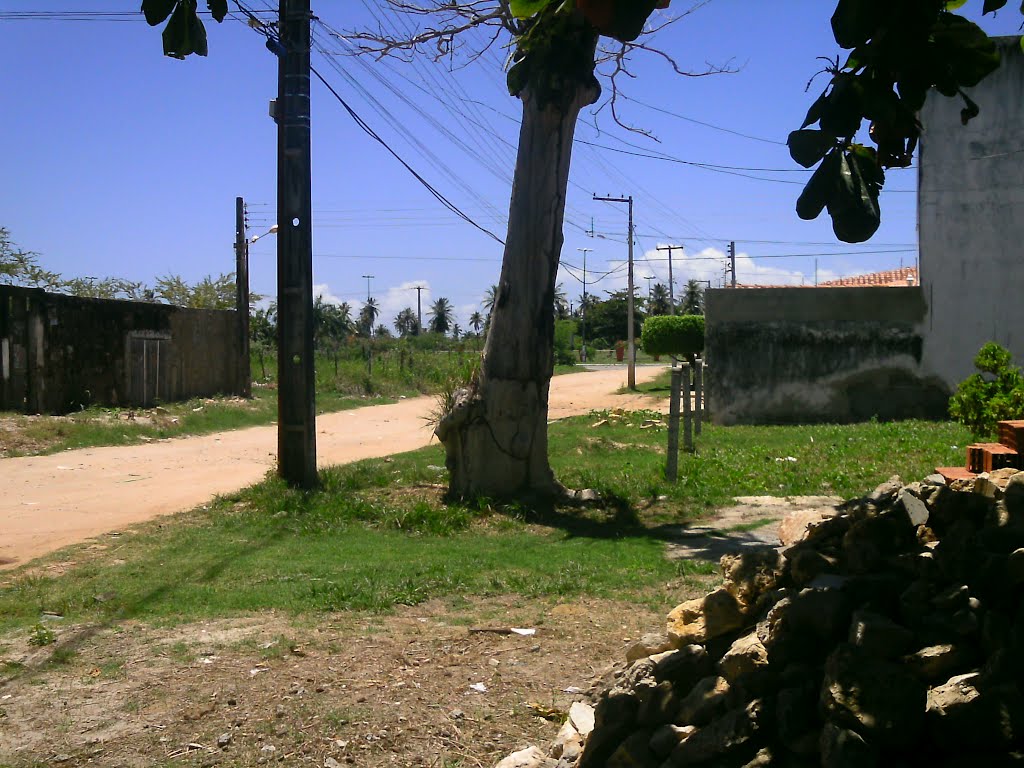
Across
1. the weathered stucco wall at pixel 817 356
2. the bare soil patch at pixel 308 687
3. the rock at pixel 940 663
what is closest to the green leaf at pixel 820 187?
the rock at pixel 940 663

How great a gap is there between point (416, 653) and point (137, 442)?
1412cm

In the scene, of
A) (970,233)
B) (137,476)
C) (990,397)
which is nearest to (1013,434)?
(990,397)

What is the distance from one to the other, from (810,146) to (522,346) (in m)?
6.97

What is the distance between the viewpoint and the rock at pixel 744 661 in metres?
3.66

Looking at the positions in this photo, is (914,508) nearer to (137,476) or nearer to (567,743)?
(567,743)

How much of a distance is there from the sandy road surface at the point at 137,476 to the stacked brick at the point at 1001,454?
308 inches

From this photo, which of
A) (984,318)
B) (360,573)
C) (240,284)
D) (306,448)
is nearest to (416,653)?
(360,573)

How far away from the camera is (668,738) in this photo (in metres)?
3.66

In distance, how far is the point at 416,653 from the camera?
5465 mm

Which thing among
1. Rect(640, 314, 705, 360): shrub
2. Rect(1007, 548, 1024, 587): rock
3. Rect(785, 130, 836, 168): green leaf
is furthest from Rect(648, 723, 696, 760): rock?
Rect(640, 314, 705, 360): shrub

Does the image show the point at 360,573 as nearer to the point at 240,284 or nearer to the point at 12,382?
Answer: the point at 12,382

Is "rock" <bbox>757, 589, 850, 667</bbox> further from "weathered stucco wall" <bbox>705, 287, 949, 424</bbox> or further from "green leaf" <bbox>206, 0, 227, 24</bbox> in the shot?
"weathered stucco wall" <bbox>705, 287, 949, 424</bbox>

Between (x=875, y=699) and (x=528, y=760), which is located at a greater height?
(x=875, y=699)

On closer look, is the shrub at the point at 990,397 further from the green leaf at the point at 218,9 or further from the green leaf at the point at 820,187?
the green leaf at the point at 218,9
